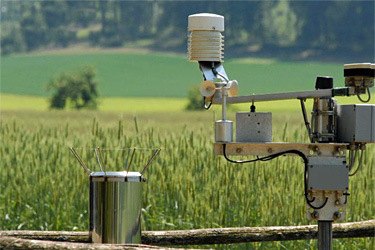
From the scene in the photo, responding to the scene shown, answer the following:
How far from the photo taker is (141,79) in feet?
178

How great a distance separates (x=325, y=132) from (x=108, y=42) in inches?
2504

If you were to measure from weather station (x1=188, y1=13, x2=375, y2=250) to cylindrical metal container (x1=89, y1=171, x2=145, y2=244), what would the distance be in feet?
1.76

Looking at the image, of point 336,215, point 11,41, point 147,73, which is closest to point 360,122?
point 336,215

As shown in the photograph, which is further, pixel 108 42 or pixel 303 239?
pixel 108 42

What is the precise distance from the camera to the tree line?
62.2m

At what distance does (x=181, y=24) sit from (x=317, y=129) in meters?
66.8

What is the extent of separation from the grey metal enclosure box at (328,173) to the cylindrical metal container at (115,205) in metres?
0.98

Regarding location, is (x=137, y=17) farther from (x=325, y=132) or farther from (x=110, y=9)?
(x=325, y=132)

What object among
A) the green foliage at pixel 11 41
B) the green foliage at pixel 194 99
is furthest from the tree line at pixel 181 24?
the green foliage at pixel 194 99

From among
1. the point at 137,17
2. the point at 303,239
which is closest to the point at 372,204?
the point at 303,239

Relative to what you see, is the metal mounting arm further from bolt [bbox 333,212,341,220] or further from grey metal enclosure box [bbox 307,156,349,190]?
bolt [bbox 333,212,341,220]

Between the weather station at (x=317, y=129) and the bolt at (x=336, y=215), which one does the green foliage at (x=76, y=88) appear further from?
the bolt at (x=336, y=215)

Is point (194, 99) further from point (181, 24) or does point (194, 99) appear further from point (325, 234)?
point (325, 234)

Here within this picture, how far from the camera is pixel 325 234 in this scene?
5133 mm
